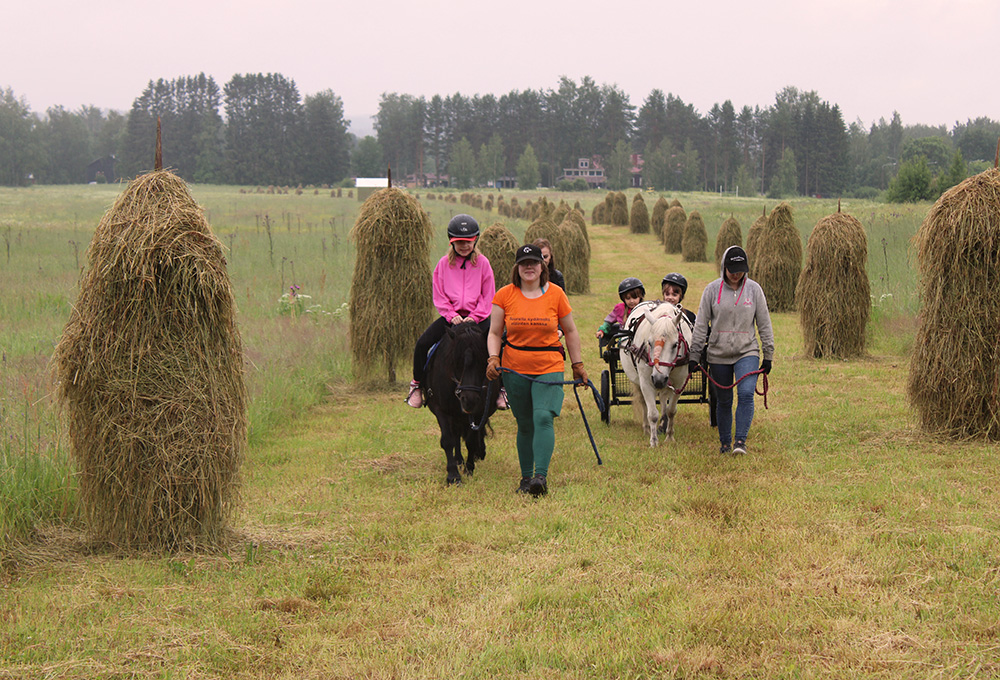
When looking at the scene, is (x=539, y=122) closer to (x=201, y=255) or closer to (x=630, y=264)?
(x=630, y=264)

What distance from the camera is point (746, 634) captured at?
4629 millimetres

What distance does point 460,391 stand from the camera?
24.7ft

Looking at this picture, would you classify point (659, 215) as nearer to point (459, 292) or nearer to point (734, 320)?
point (734, 320)

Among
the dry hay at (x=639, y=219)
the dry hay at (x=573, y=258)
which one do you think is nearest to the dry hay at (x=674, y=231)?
the dry hay at (x=639, y=219)

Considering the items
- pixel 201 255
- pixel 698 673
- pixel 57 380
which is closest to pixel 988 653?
pixel 698 673

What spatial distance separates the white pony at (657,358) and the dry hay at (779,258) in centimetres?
1376

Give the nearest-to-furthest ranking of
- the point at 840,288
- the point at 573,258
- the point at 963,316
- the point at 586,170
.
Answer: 1. the point at 963,316
2. the point at 840,288
3. the point at 573,258
4. the point at 586,170

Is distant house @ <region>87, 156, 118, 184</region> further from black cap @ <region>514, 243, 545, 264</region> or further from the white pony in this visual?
black cap @ <region>514, 243, 545, 264</region>

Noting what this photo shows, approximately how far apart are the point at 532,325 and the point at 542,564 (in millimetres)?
2440

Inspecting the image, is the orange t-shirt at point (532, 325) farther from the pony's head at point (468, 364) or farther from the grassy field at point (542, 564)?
the grassy field at point (542, 564)

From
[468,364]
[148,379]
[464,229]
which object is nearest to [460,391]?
[468,364]

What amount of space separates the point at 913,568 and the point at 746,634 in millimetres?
1617

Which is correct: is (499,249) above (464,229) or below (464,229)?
below

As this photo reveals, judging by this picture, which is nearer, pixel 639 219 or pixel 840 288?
pixel 840 288
